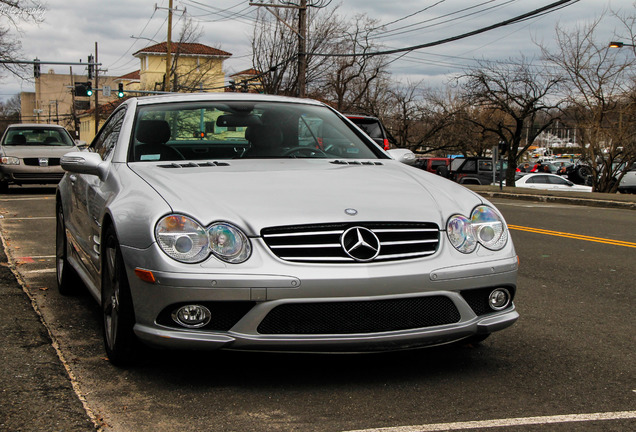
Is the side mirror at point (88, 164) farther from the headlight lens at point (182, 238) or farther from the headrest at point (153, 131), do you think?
the headlight lens at point (182, 238)

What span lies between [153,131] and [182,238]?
164cm

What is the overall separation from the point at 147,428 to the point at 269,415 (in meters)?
0.53

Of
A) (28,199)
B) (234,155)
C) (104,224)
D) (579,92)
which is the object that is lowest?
(28,199)

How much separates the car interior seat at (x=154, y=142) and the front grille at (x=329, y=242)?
1529 millimetres

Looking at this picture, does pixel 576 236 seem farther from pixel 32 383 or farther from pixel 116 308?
pixel 32 383

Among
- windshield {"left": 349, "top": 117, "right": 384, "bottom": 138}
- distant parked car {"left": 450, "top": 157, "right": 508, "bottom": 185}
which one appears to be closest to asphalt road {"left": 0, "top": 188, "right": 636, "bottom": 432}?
windshield {"left": 349, "top": 117, "right": 384, "bottom": 138}

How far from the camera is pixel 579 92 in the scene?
3073 cm

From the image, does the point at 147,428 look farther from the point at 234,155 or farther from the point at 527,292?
the point at 527,292

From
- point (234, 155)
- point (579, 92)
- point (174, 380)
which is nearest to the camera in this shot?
point (174, 380)

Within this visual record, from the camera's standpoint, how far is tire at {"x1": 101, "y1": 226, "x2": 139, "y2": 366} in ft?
12.7

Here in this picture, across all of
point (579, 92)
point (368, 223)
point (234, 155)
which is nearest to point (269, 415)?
point (368, 223)

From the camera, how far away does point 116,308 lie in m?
4.05

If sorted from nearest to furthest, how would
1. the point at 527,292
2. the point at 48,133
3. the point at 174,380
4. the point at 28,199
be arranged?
the point at 174,380 < the point at 527,292 < the point at 28,199 < the point at 48,133

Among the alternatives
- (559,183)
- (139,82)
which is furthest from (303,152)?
(139,82)
